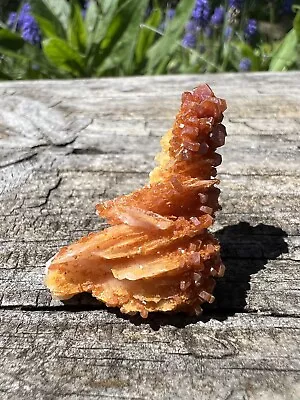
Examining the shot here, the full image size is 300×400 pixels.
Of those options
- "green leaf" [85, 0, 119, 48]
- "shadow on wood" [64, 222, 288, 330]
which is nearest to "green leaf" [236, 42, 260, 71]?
"green leaf" [85, 0, 119, 48]

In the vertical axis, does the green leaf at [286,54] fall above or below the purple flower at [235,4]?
below

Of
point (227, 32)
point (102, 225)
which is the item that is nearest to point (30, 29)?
point (227, 32)

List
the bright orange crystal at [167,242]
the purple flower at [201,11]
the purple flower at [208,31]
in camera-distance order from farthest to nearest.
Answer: the purple flower at [208,31]
the purple flower at [201,11]
the bright orange crystal at [167,242]

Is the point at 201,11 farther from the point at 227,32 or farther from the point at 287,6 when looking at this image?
the point at 287,6

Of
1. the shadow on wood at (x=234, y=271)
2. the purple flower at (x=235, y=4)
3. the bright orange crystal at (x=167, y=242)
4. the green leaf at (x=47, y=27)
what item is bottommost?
the green leaf at (x=47, y=27)

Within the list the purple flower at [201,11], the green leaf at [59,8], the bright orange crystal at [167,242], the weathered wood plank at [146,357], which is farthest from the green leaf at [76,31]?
the weathered wood plank at [146,357]

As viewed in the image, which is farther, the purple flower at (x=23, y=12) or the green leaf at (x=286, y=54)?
the purple flower at (x=23, y=12)

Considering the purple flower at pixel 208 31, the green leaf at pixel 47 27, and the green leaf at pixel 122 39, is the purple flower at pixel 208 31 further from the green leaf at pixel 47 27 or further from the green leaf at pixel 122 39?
the green leaf at pixel 47 27

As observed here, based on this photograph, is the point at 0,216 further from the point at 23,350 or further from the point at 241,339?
the point at 241,339
